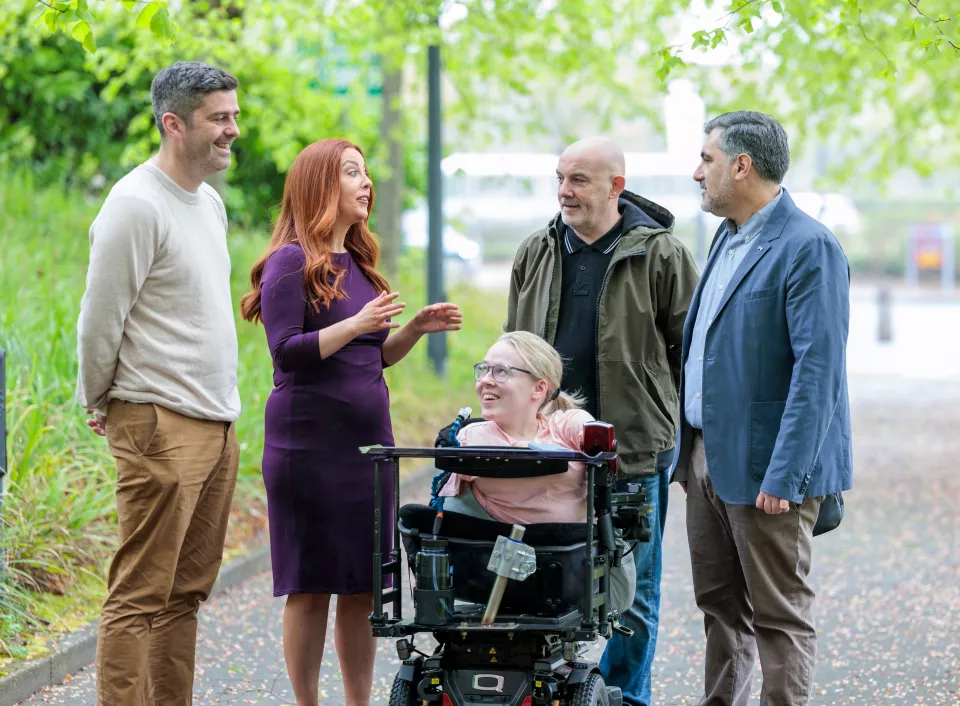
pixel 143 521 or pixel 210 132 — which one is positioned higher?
pixel 210 132

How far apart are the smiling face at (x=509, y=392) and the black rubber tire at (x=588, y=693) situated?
834 millimetres

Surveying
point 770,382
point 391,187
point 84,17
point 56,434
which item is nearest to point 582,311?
point 770,382

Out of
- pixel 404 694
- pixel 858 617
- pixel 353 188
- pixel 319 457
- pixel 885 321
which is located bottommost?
pixel 885 321

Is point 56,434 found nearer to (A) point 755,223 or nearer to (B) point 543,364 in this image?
(B) point 543,364

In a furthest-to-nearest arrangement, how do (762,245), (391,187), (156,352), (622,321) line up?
(391,187) < (622,321) < (762,245) < (156,352)

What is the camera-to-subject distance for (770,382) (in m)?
4.23

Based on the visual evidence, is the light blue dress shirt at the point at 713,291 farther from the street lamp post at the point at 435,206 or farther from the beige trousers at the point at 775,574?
the street lamp post at the point at 435,206

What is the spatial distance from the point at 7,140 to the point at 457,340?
18.5 feet

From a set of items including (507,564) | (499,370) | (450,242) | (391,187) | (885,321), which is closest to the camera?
(507,564)

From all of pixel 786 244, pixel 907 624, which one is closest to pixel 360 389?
pixel 786 244

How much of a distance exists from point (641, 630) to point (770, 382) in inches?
45.7

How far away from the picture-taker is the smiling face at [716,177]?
4363 millimetres

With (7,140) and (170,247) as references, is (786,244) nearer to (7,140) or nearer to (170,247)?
(170,247)

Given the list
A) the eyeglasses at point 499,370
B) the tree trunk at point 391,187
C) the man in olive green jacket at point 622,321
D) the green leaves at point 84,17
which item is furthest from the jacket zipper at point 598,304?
the tree trunk at point 391,187
